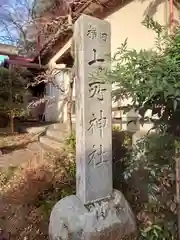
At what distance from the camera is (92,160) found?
270cm

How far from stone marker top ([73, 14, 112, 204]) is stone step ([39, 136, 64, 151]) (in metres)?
3.75

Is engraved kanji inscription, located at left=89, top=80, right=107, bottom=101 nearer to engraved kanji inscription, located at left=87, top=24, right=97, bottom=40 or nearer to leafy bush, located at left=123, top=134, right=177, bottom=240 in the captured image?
engraved kanji inscription, located at left=87, top=24, right=97, bottom=40

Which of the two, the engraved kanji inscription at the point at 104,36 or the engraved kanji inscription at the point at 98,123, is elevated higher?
the engraved kanji inscription at the point at 104,36

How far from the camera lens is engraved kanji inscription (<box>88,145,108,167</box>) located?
2686 mm

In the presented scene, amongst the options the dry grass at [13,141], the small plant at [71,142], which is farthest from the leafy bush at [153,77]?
the dry grass at [13,141]

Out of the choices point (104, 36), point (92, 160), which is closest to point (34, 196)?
point (92, 160)

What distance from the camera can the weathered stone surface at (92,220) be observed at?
97.7 inches

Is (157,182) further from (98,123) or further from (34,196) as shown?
(34,196)

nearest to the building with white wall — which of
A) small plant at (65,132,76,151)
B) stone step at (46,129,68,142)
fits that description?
small plant at (65,132,76,151)

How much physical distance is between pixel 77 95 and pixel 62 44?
6983mm

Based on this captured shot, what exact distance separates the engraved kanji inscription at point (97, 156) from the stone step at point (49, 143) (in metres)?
3.71

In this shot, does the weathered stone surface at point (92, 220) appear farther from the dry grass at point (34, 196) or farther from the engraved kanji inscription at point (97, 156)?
the dry grass at point (34, 196)

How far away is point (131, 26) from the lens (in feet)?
17.5

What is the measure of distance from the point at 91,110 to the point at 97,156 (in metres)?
0.49
